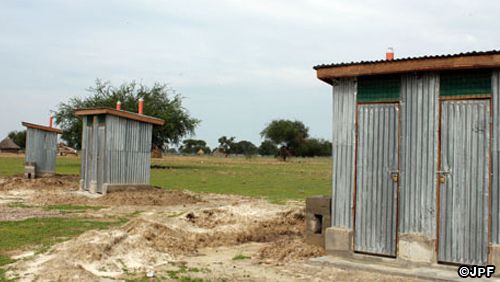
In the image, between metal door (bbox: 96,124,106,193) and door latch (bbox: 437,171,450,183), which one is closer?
door latch (bbox: 437,171,450,183)

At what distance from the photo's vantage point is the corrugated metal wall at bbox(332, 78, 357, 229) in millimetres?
8859

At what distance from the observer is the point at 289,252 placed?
889 cm

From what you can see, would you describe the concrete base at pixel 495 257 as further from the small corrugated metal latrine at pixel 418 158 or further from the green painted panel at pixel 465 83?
the green painted panel at pixel 465 83

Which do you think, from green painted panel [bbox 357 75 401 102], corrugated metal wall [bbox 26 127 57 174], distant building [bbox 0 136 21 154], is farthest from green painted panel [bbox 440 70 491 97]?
distant building [bbox 0 136 21 154]

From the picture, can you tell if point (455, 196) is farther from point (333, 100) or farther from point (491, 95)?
point (333, 100)

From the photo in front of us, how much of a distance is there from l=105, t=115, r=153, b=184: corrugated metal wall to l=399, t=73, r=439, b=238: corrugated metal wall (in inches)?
536

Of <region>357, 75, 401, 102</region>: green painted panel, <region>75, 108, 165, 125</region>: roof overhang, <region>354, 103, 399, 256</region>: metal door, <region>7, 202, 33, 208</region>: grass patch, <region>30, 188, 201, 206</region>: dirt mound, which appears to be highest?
<region>75, 108, 165, 125</region>: roof overhang

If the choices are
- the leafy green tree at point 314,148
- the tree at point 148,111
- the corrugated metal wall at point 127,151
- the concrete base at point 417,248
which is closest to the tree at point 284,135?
the leafy green tree at point 314,148

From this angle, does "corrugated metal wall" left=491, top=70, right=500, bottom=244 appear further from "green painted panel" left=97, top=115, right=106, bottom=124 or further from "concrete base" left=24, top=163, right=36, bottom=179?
"concrete base" left=24, top=163, right=36, bottom=179

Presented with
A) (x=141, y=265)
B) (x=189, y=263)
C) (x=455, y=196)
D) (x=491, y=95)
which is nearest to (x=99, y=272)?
(x=141, y=265)

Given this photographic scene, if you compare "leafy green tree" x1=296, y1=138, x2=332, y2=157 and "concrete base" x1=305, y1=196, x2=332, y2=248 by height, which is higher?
"leafy green tree" x1=296, y1=138, x2=332, y2=157

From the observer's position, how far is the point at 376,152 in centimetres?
864

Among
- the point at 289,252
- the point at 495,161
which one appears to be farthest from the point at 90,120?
the point at 495,161

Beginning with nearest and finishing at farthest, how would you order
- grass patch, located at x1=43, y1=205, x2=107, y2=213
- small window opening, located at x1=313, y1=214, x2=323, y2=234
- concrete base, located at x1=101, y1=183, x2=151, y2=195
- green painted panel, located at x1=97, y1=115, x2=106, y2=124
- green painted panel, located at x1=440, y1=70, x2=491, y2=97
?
green painted panel, located at x1=440, y1=70, x2=491, y2=97
small window opening, located at x1=313, y1=214, x2=323, y2=234
grass patch, located at x1=43, y1=205, x2=107, y2=213
concrete base, located at x1=101, y1=183, x2=151, y2=195
green painted panel, located at x1=97, y1=115, x2=106, y2=124
